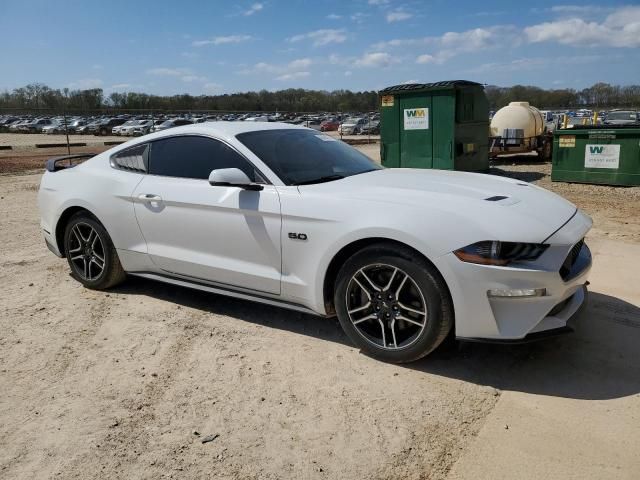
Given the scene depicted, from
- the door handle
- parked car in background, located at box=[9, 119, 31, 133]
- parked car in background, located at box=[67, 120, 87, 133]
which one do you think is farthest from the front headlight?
parked car in background, located at box=[9, 119, 31, 133]

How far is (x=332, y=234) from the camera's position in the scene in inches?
139

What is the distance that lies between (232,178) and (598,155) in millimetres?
9711

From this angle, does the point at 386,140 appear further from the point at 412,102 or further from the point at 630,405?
the point at 630,405

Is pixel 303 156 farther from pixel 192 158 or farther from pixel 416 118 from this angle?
pixel 416 118

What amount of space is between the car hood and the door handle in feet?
4.24

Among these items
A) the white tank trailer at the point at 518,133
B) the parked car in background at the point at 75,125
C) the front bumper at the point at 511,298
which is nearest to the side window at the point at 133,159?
the front bumper at the point at 511,298

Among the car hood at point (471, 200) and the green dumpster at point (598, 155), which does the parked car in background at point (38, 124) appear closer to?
the green dumpster at point (598, 155)

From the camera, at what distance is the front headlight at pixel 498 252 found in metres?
3.09

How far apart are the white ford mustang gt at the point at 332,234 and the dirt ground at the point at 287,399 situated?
0.33 metres

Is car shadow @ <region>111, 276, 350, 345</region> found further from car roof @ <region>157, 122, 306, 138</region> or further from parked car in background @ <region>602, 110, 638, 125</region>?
parked car in background @ <region>602, 110, 638, 125</region>

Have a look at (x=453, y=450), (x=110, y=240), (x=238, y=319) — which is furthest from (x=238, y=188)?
(x=453, y=450)

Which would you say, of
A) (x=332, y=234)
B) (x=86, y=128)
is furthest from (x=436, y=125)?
(x=86, y=128)

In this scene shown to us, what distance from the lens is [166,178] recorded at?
4.41 meters

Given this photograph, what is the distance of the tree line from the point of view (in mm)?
55875
